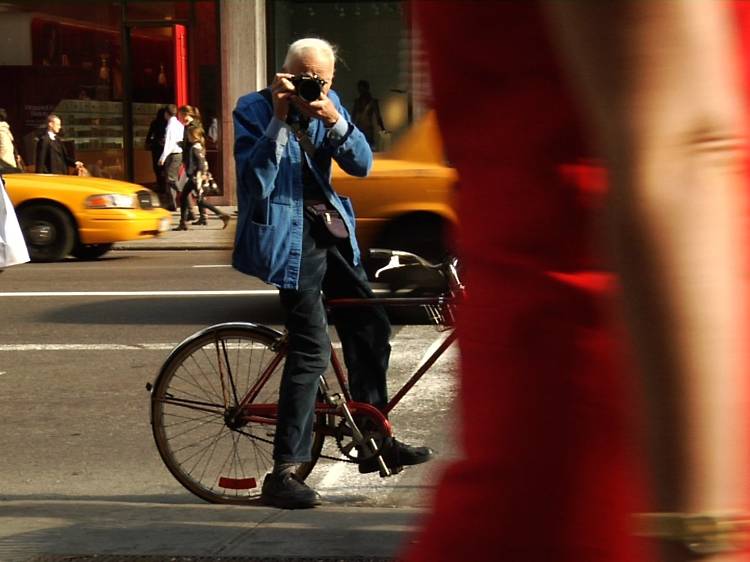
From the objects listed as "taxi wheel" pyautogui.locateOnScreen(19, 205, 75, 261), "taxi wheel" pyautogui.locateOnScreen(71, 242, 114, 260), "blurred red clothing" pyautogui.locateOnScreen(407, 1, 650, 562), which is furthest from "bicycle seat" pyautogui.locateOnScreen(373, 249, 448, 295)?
"taxi wheel" pyautogui.locateOnScreen(71, 242, 114, 260)

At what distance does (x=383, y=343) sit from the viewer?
5570mm

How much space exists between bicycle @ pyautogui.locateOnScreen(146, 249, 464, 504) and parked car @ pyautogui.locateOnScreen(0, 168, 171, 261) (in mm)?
10749

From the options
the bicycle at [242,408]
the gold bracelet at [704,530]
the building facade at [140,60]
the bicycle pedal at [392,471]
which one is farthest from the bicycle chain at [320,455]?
the building facade at [140,60]

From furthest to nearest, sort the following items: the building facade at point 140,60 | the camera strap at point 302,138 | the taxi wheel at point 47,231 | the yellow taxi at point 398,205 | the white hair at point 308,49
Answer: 1. the building facade at point 140,60
2. the taxi wheel at point 47,231
3. the yellow taxi at point 398,205
4. the white hair at point 308,49
5. the camera strap at point 302,138

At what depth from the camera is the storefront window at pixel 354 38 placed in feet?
75.6

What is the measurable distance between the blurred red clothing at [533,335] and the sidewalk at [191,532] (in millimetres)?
3156

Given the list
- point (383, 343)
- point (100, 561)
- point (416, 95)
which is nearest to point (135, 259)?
point (383, 343)

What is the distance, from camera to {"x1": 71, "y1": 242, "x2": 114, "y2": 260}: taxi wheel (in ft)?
55.0

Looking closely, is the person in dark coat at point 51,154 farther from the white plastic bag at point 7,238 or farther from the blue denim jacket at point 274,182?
the blue denim jacket at point 274,182

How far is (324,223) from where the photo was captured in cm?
532

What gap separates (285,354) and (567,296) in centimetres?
435

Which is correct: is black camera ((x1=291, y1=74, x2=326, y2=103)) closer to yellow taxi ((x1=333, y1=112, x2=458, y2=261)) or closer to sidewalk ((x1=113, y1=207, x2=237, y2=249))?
yellow taxi ((x1=333, y1=112, x2=458, y2=261))

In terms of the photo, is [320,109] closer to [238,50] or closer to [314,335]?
[314,335]

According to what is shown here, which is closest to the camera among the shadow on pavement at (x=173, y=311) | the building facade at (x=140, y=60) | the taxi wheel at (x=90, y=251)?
the shadow on pavement at (x=173, y=311)
